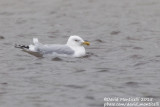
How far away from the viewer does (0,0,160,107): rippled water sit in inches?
426

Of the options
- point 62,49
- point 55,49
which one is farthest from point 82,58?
point 55,49

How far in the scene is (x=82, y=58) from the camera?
553 inches

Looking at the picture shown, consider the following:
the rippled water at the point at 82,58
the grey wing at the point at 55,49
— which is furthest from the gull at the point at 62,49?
the rippled water at the point at 82,58

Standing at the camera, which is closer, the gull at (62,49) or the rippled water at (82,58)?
the rippled water at (82,58)

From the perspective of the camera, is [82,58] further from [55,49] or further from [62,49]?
[55,49]

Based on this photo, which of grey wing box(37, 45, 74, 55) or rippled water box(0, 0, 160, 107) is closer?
rippled water box(0, 0, 160, 107)

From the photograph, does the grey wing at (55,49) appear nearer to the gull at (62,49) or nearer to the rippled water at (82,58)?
the gull at (62,49)

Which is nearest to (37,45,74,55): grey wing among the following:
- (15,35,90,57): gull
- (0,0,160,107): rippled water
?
Result: (15,35,90,57): gull

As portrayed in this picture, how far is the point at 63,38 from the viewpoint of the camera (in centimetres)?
1703

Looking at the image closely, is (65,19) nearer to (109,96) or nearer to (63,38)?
(63,38)

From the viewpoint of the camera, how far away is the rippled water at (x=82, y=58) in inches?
426

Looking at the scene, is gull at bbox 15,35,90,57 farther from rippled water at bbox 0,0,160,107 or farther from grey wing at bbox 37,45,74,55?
rippled water at bbox 0,0,160,107

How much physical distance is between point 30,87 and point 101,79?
1.53 meters

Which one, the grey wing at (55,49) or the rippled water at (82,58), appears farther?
the grey wing at (55,49)
